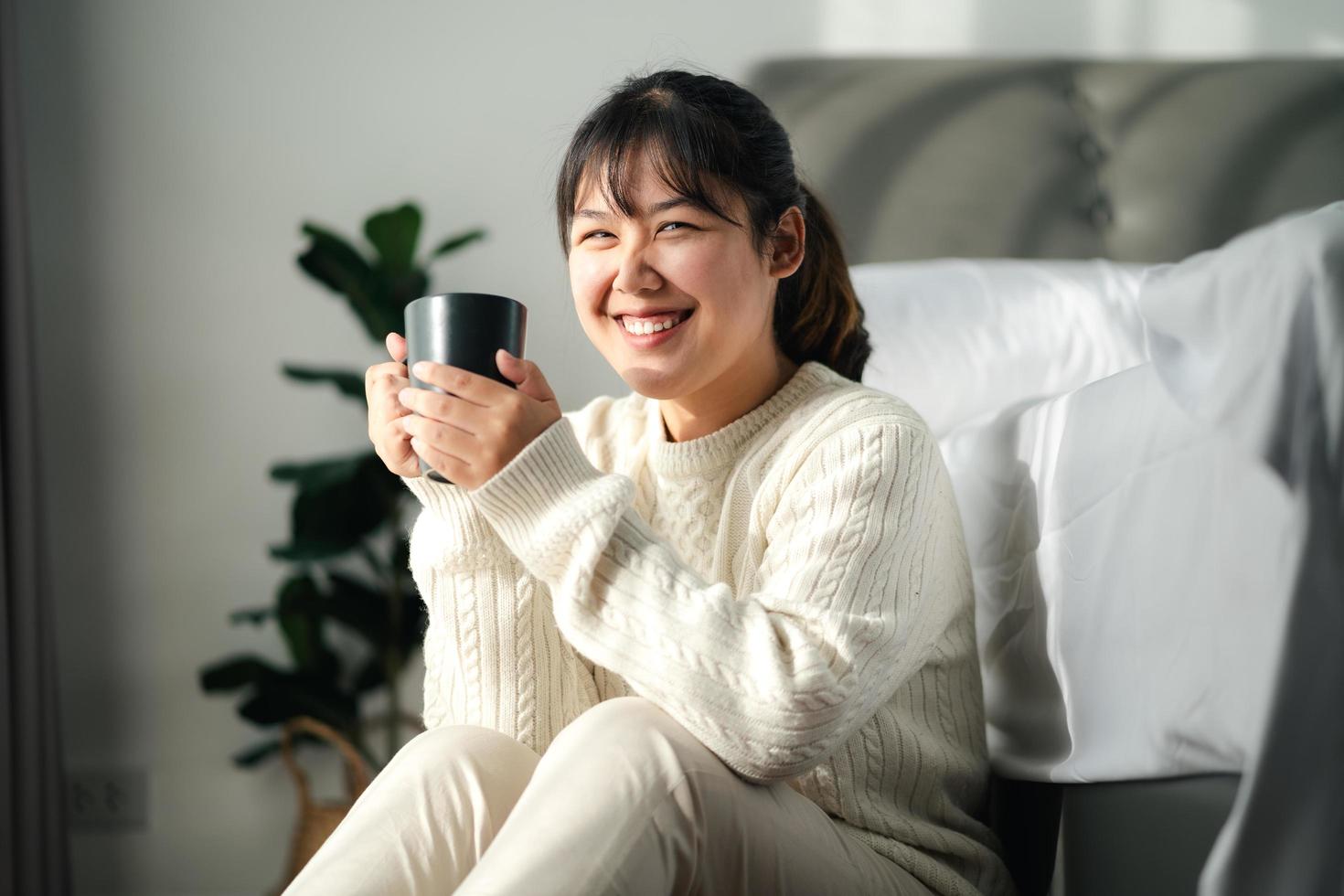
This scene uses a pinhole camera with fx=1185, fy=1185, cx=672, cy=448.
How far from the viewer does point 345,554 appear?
1867mm

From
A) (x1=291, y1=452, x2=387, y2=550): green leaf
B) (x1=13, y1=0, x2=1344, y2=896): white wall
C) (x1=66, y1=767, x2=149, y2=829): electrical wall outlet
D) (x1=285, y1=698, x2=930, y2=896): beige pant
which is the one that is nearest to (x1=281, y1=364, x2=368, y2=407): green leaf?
(x1=291, y1=452, x2=387, y2=550): green leaf

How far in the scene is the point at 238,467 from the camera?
2.12 m

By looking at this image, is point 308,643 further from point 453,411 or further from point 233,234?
point 453,411

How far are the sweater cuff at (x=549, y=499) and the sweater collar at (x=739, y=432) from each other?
26 centimetres

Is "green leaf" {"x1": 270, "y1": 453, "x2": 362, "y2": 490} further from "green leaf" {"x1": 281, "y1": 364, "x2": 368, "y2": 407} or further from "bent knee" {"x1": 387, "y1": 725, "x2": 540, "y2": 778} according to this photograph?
"bent knee" {"x1": 387, "y1": 725, "x2": 540, "y2": 778}

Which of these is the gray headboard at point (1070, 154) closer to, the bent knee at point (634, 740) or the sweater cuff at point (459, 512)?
the sweater cuff at point (459, 512)

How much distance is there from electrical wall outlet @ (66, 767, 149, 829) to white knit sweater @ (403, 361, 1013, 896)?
1296 millimetres

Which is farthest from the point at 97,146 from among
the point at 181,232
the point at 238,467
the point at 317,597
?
the point at 317,597

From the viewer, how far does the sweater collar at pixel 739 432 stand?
1092mm

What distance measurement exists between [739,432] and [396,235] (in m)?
1.00

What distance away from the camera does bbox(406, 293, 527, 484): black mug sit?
810mm

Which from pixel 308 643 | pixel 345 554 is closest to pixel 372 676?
pixel 308 643

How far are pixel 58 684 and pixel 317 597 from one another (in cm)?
54

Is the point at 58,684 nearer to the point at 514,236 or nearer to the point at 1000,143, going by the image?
the point at 514,236
